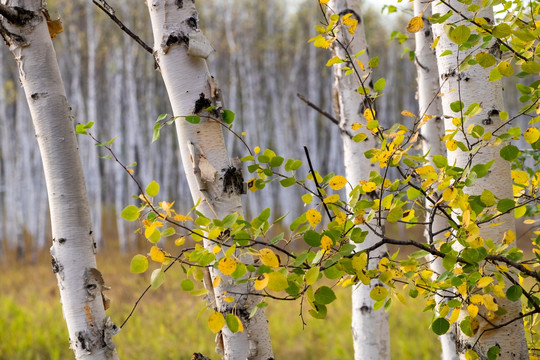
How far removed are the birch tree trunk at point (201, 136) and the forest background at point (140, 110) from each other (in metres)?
5.27

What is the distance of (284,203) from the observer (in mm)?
17031

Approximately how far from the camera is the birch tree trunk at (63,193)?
5.61ft

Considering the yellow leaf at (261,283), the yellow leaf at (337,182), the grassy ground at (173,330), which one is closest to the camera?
the yellow leaf at (261,283)

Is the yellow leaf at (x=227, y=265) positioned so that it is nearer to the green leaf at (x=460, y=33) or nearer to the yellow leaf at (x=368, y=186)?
the yellow leaf at (x=368, y=186)

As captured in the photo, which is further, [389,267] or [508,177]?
[508,177]

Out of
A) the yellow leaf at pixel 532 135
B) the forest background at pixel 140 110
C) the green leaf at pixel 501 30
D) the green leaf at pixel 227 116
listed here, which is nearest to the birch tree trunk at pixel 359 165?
the green leaf at pixel 227 116

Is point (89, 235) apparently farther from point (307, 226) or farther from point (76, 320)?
point (307, 226)

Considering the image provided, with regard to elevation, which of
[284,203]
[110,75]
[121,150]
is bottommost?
[284,203]

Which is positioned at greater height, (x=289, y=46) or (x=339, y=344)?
(x=289, y=46)

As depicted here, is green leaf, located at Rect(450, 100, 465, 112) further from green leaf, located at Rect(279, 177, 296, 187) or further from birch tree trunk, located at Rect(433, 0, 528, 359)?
green leaf, located at Rect(279, 177, 296, 187)

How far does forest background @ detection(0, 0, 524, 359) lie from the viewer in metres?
8.75

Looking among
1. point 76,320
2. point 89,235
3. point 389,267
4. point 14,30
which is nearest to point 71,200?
point 89,235

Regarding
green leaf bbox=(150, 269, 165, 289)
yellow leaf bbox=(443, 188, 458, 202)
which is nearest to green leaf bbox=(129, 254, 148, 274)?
green leaf bbox=(150, 269, 165, 289)

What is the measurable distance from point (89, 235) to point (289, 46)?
1695cm
